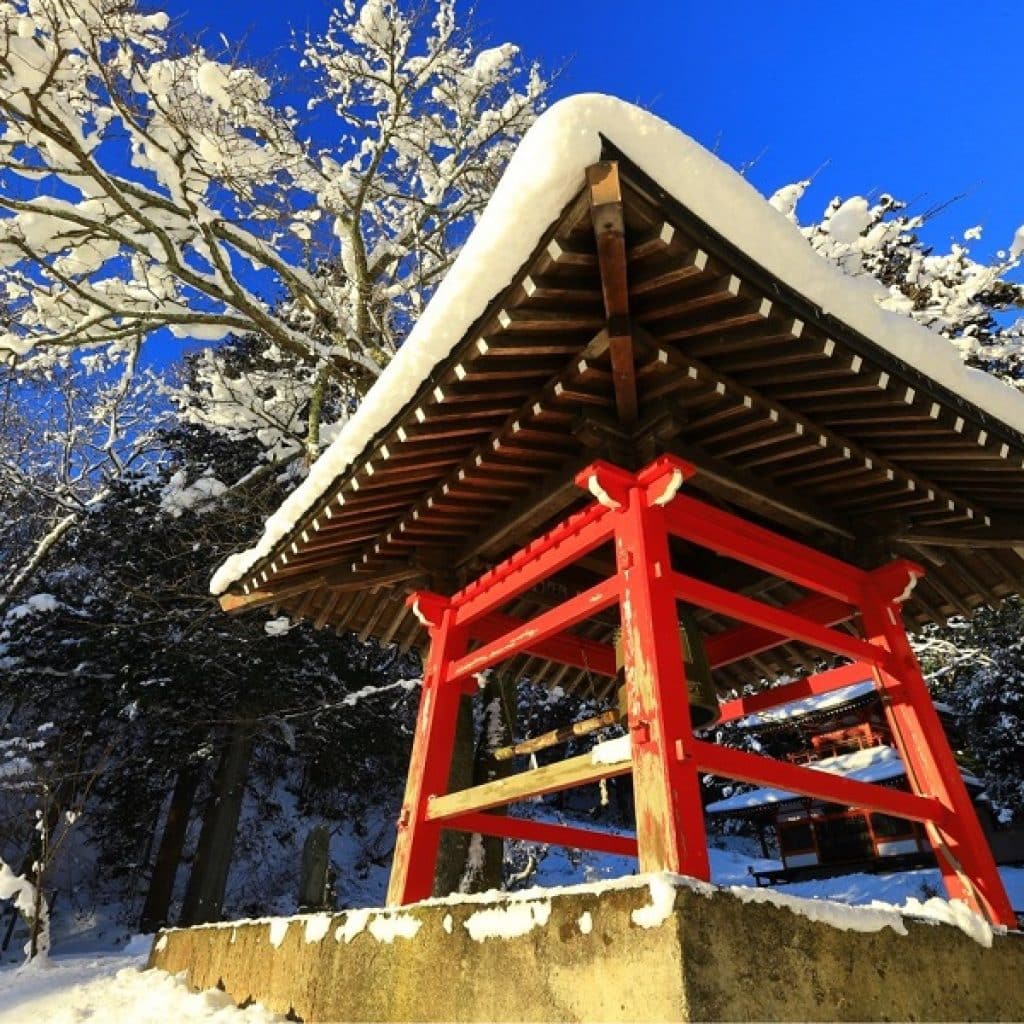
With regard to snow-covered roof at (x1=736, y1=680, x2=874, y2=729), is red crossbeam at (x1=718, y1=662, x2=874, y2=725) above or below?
below

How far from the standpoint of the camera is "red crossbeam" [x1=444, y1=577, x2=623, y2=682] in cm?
365

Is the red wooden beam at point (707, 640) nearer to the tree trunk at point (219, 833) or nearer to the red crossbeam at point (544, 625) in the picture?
the red crossbeam at point (544, 625)

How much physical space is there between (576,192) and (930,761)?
10.8 feet

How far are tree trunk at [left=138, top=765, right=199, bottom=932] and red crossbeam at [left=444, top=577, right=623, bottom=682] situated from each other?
46.0 ft

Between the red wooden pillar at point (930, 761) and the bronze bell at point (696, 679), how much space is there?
908 millimetres

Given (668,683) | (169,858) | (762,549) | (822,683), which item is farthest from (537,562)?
(169,858)

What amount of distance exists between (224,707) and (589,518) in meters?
12.5

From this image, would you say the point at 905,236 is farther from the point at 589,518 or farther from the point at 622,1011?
the point at 622,1011

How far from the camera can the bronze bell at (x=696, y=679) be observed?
3961mm

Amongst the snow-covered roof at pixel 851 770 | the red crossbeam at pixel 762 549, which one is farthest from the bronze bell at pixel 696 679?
the snow-covered roof at pixel 851 770

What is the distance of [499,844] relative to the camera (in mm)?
6000

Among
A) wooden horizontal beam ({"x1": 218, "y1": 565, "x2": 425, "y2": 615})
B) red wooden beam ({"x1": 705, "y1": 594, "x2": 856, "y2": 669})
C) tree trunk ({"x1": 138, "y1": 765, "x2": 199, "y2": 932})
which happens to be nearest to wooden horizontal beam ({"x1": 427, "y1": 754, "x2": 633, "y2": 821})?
wooden horizontal beam ({"x1": 218, "y1": 565, "x2": 425, "y2": 615})

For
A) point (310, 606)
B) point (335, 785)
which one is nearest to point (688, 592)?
point (310, 606)

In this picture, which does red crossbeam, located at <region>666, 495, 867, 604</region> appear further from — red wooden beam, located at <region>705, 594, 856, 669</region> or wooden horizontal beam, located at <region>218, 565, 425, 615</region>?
wooden horizontal beam, located at <region>218, 565, 425, 615</region>
